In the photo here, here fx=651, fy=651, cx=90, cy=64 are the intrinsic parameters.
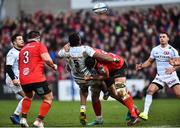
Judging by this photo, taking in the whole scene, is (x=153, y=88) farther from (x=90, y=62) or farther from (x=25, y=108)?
(x=25, y=108)

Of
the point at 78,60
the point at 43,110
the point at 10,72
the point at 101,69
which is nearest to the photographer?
the point at 43,110

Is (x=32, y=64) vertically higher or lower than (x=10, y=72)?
higher

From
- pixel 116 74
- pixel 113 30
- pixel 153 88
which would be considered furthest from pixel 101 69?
pixel 113 30

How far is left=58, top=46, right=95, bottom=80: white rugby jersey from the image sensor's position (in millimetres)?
16094

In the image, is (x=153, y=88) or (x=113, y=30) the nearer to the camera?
(x=153, y=88)

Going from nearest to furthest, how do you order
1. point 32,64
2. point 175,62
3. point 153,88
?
point 32,64
point 175,62
point 153,88

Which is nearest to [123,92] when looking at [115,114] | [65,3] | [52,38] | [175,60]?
[175,60]

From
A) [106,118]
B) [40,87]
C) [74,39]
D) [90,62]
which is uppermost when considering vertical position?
[74,39]

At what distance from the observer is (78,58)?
53.1 ft

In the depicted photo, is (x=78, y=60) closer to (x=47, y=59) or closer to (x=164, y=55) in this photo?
A: (x=47, y=59)

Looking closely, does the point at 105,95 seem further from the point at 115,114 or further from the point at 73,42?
the point at 115,114

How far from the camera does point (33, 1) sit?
130 ft

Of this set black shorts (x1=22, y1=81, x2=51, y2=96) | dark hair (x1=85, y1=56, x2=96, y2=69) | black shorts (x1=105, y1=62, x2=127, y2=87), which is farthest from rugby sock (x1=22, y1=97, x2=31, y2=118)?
black shorts (x1=105, y1=62, x2=127, y2=87)

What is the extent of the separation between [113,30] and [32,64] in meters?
18.3
